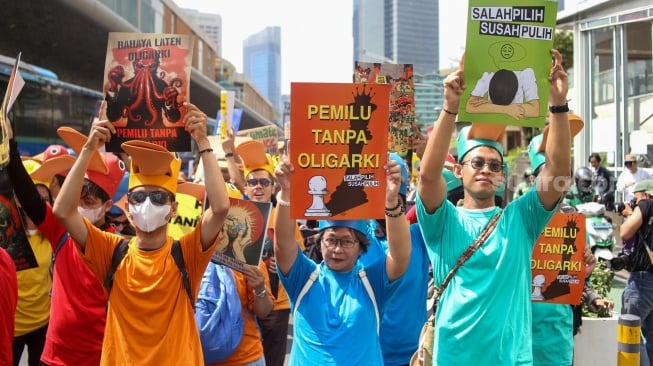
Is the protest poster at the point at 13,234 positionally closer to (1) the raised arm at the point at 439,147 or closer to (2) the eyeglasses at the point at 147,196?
(2) the eyeglasses at the point at 147,196

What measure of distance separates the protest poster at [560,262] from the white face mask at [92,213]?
2.72 meters

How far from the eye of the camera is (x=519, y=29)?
317 centimetres

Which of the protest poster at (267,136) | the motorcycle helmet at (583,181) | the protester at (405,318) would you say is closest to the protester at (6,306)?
the protester at (405,318)

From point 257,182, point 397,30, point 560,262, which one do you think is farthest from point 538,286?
point 397,30

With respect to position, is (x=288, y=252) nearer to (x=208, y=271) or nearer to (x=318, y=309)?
(x=318, y=309)

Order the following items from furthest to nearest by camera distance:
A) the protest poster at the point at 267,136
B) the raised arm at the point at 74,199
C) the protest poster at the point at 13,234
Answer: the protest poster at the point at 267,136 → the protest poster at the point at 13,234 → the raised arm at the point at 74,199

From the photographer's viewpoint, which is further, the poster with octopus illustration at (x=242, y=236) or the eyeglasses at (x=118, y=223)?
the eyeglasses at (x=118, y=223)

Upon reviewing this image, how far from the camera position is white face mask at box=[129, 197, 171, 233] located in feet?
11.5

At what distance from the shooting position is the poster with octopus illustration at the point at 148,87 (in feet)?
12.2

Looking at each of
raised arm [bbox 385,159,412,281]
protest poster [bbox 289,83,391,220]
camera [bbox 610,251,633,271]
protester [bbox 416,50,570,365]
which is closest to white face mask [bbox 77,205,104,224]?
protest poster [bbox 289,83,391,220]

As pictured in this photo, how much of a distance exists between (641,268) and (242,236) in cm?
380

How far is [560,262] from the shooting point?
4281 mm

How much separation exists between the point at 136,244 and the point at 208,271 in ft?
2.32

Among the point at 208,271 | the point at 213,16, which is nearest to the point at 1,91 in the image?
the point at 208,271
